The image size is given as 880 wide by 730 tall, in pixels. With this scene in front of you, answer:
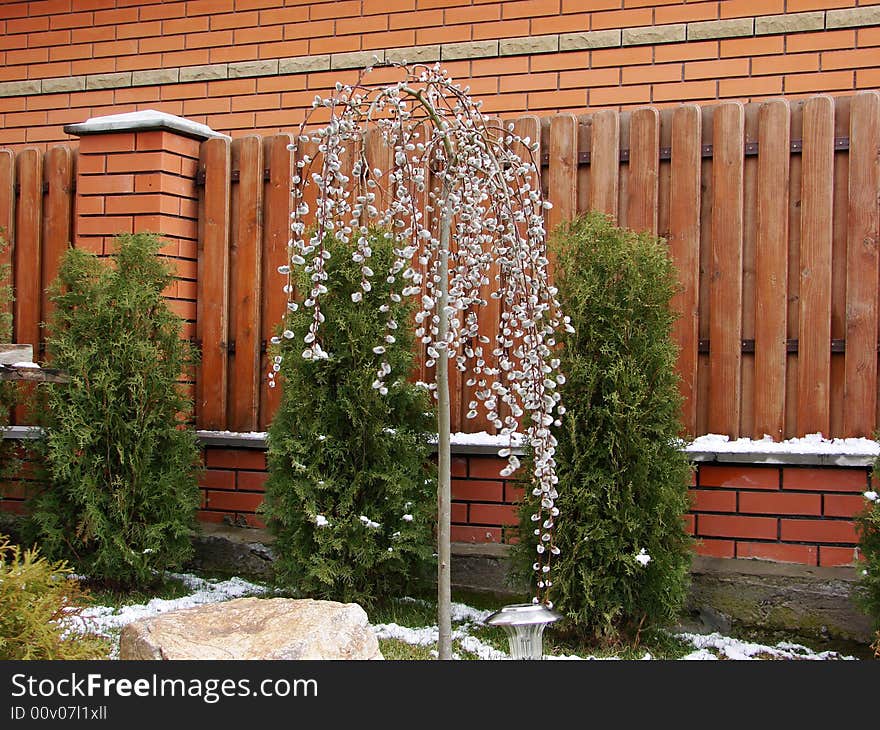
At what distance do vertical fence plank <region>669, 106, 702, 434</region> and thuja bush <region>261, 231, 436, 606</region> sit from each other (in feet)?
3.82

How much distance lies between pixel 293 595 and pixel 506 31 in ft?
11.5

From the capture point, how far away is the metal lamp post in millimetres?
2857

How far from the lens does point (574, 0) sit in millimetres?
5754

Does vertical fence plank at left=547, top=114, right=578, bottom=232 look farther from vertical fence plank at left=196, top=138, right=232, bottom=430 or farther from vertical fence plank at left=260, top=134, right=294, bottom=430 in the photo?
vertical fence plank at left=196, top=138, right=232, bottom=430

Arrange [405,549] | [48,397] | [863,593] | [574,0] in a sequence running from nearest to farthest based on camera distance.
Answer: [863,593] < [405,549] < [48,397] < [574,0]

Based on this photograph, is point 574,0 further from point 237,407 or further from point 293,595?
point 293,595

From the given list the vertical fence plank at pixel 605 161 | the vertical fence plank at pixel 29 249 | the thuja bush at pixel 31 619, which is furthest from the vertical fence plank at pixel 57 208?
the vertical fence plank at pixel 605 161

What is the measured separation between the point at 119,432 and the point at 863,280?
331 centimetres

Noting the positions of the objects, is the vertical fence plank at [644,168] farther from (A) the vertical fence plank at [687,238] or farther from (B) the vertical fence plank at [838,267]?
(B) the vertical fence plank at [838,267]

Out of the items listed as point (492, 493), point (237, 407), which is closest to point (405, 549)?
point (492, 493)

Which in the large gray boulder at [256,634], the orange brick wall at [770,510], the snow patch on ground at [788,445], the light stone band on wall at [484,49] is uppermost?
the light stone band on wall at [484,49]

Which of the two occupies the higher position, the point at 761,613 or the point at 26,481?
the point at 26,481

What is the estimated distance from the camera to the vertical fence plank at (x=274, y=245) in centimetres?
500

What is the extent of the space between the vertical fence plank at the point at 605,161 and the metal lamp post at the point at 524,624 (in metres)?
2.18
